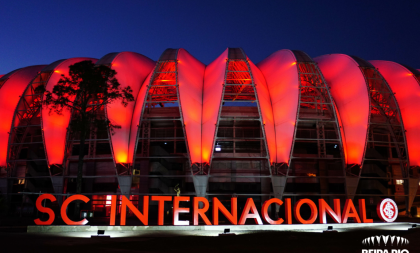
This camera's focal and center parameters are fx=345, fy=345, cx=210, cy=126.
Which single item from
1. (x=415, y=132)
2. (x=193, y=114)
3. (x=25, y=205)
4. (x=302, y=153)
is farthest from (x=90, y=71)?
(x=415, y=132)

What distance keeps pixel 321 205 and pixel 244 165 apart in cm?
2108

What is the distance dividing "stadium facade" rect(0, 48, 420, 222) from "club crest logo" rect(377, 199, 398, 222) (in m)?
9.09

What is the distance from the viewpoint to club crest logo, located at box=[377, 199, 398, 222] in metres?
31.2

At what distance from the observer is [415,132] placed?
1807 inches

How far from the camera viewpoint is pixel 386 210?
1243 inches

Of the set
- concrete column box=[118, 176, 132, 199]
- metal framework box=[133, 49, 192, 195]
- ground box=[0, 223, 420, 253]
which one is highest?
metal framework box=[133, 49, 192, 195]

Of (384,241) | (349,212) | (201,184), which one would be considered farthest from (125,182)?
(384,241)

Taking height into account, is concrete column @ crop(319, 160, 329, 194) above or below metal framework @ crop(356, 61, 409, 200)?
below

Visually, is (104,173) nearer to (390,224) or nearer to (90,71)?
(90,71)

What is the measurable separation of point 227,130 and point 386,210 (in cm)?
2406

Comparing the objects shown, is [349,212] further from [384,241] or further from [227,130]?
[227,130]

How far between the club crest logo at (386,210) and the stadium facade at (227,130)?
9095 millimetres

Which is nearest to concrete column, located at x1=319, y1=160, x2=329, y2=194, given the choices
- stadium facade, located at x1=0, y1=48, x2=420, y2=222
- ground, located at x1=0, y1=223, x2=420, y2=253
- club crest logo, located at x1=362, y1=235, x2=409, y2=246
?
stadium facade, located at x1=0, y1=48, x2=420, y2=222
